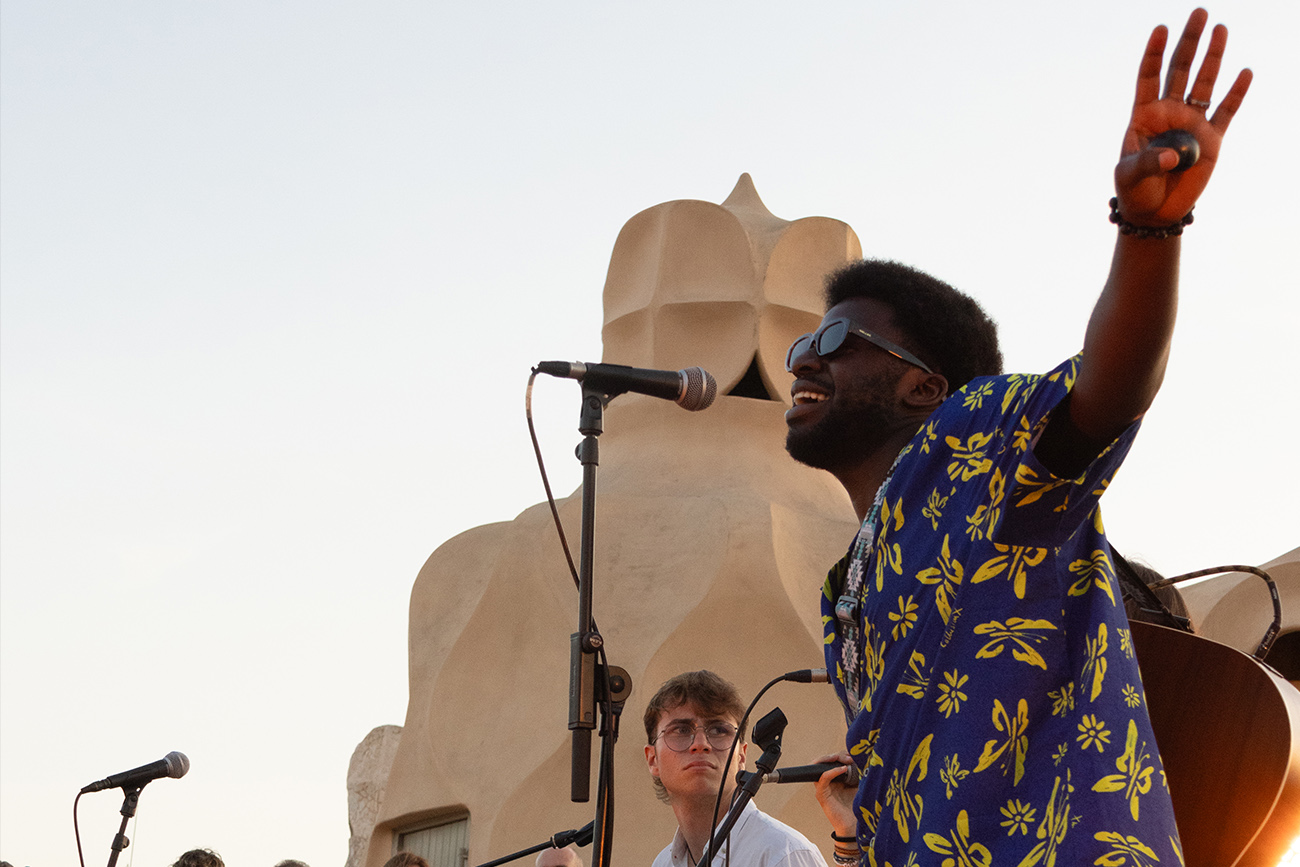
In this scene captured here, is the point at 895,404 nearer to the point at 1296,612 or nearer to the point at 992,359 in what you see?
the point at 992,359

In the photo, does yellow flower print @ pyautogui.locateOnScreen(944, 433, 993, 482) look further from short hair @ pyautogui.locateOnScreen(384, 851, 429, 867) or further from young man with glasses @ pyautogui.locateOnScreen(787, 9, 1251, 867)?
short hair @ pyautogui.locateOnScreen(384, 851, 429, 867)

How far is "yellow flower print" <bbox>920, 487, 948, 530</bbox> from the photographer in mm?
2098

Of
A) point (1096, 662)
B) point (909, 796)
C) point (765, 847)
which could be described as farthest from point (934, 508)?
point (765, 847)

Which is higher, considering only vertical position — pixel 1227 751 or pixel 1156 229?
pixel 1156 229

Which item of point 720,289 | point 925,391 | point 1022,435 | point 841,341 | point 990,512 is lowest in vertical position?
point 990,512

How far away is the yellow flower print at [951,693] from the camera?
1944 mm

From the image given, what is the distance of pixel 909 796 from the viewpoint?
1976mm

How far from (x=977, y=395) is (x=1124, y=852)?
0.73 m

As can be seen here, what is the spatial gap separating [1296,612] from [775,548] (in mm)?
4687

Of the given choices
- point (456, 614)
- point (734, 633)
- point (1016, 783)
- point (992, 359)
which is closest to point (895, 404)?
point (992, 359)

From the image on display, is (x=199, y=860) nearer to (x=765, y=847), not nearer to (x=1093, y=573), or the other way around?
(x=765, y=847)

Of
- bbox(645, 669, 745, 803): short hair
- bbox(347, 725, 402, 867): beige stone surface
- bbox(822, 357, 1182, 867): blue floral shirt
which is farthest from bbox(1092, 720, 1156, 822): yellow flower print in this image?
bbox(347, 725, 402, 867): beige stone surface

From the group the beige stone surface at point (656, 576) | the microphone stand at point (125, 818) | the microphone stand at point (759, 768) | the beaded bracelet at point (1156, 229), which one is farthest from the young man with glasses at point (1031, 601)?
the beige stone surface at point (656, 576)

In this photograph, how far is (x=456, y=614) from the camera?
1285 cm
